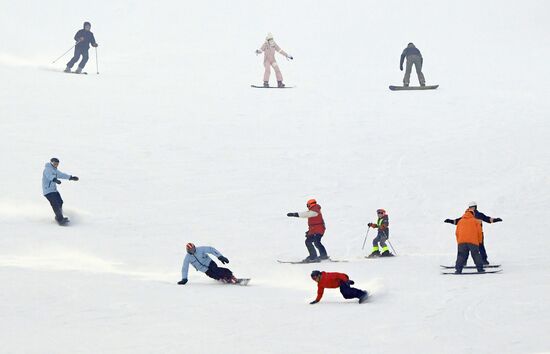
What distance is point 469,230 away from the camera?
1672 cm

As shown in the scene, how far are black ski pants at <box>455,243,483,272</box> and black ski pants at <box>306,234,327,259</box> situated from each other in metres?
2.59

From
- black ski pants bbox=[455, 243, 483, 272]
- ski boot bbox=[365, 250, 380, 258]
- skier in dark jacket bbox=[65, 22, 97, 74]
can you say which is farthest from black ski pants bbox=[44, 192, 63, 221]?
skier in dark jacket bbox=[65, 22, 97, 74]

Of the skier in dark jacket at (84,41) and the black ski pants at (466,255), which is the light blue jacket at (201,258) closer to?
the black ski pants at (466,255)

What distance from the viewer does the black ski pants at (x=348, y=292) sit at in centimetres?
1445

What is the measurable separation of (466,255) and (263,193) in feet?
20.7

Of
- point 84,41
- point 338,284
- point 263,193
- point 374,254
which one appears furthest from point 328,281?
point 84,41

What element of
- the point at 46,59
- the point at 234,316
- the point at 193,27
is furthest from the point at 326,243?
the point at 193,27

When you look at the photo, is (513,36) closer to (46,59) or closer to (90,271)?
(46,59)

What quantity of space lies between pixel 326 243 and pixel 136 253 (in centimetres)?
335

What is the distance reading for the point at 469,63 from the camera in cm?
3756

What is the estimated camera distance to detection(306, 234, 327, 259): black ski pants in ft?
60.4

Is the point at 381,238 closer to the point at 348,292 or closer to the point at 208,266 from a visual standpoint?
the point at 208,266

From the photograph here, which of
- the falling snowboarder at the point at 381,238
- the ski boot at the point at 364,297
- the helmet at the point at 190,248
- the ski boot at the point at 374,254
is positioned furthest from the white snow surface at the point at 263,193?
the helmet at the point at 190,248

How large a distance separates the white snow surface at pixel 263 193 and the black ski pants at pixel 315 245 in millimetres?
484
